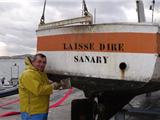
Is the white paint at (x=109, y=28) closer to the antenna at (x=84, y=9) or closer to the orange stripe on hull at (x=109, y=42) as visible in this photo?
the orange stripe on hull at (x=109, y=42)

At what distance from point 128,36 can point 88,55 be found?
57cm

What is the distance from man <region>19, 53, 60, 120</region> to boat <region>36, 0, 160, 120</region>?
0.53 metres

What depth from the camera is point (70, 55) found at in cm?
630

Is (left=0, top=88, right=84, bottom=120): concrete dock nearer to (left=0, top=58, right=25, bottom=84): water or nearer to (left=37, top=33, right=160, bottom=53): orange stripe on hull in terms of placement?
(left=37, top=33, right=160, bottom=53): orange stripe on hull

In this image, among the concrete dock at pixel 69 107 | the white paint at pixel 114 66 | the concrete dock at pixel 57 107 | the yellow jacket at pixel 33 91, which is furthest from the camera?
the concrete dock at pixel 57 107

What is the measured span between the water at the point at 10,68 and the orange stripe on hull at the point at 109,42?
14.7m

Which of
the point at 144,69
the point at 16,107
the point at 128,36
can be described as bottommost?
the point at 16,107

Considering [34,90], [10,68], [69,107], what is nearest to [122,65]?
[34,90]

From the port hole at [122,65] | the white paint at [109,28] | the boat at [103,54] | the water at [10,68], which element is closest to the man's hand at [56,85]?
the boat at [103,54]

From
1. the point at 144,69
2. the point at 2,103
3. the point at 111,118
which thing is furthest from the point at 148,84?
the point at 2,103

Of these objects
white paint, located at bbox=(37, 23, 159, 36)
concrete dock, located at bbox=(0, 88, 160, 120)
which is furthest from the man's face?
concrete dock, located at bbox=(0, 88, 160, 120)

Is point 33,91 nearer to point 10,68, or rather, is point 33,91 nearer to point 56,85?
point 56,85

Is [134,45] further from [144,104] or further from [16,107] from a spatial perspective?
[16,107]

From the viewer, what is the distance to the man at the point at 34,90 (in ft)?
18.5
